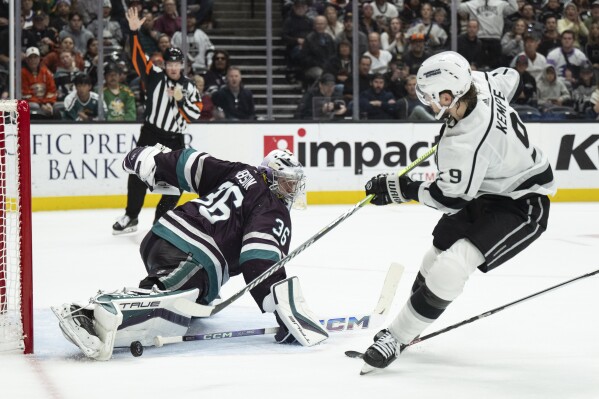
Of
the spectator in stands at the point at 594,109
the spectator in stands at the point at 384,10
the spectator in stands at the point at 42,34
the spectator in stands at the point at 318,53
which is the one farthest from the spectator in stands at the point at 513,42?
the spectator in stands at the point at 42,34

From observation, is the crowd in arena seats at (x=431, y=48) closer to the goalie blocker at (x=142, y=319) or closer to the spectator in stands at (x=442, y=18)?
the spectator in stands at (x=442, y=18)

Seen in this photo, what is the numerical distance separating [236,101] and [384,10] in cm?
182

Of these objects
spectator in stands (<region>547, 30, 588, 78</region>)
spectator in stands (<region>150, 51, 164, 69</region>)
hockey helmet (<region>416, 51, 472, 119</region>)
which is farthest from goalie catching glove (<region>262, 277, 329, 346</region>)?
spectator in stands (<region>547, 30, 588, 78</region>)

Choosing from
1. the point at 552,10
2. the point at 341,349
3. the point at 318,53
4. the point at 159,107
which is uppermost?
the point at 552,10

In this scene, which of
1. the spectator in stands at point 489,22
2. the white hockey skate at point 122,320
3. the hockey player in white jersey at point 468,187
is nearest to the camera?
the hockey player in white jersey at point 468,187

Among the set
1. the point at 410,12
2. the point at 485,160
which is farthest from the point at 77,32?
the point at 485,160

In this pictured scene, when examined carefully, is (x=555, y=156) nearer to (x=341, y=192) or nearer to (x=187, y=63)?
(x=341, y=192)

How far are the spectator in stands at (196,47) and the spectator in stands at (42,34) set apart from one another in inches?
39.2

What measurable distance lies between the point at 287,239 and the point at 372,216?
4.31m

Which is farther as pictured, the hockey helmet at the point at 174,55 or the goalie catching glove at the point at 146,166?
the hockey helmet at the point at 174,55

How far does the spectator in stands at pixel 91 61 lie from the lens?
27.6 ft

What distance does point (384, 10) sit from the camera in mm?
9617

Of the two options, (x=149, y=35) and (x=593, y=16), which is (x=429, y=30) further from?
(x=149, y=35)

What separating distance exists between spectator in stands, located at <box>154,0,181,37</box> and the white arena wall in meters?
0.94
